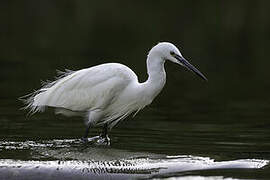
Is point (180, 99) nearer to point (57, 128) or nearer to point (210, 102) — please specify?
point (210, 102)

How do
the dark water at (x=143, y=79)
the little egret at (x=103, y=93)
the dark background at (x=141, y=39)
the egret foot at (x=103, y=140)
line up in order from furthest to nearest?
1. the dark background at (x=141, y=39)
2. the little egret at (x=103, y=93)
3. the egret foot at (x=103, y=140)
4. the dark water at (x=143, y=79)

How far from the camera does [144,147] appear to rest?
9.97m

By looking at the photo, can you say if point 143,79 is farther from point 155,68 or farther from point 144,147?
point 144,147

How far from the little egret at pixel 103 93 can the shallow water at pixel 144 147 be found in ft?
1.37

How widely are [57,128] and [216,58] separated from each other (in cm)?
1383

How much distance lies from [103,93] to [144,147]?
1027 millimetres

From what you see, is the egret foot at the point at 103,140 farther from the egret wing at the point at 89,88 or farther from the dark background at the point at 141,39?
the dark background at the point at 141,39

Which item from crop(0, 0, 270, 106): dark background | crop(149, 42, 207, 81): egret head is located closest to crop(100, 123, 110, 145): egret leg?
crop(149, 42, 207, 81): egret head

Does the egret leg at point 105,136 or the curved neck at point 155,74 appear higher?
the curved neck at point 155,74

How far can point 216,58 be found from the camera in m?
24.6

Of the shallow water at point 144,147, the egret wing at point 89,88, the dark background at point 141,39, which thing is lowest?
the shallow water at point 144,147

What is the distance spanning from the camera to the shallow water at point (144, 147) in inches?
324

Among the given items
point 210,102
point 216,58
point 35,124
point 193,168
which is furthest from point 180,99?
point 216,58

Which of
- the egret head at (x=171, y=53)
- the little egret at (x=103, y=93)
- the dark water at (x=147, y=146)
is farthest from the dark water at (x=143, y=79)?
the egret head at (x=171, y=53)
